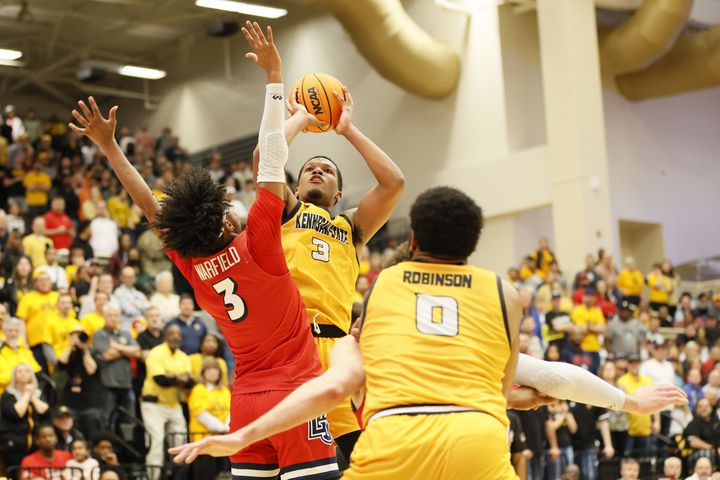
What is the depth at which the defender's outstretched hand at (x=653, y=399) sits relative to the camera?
4.70 meters

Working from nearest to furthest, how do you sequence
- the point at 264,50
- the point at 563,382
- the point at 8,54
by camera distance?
the point at 563,382 → the point at 264,50 → the point at 8,54

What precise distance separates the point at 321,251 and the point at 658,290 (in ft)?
57.5

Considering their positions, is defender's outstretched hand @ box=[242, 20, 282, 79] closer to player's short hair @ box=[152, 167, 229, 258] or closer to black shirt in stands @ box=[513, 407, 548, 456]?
player's short hair @ box=[152, 167, 229, 258]

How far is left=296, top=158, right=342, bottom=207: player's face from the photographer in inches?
249

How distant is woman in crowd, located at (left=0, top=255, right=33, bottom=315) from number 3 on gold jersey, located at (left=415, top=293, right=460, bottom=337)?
10233 millimetres

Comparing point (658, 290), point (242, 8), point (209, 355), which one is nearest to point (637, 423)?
point (209, 355)

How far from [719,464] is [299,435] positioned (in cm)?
1033

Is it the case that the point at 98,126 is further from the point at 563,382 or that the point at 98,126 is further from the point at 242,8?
the point at 242,8

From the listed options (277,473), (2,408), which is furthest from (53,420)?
(277,473)

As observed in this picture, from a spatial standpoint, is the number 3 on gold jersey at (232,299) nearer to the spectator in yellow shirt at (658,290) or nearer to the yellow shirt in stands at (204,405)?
the yellow shirt in stands at (204,405)

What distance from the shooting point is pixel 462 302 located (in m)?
4.03

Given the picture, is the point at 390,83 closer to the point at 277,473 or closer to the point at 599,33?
the point at 599,33

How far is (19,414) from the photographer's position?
36.6 feet

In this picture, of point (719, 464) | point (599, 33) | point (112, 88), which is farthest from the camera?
point (112, 88)
